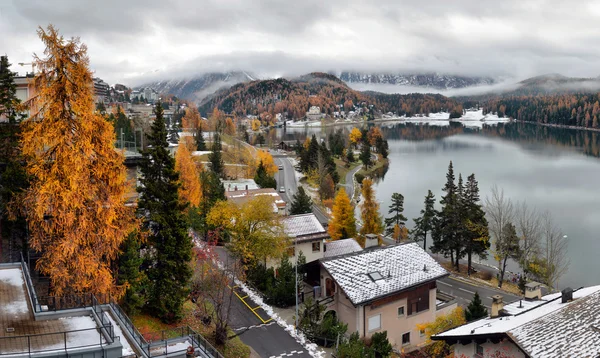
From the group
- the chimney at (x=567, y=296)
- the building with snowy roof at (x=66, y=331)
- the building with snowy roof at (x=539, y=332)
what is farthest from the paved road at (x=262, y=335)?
the chimney at (x=567, y=296)

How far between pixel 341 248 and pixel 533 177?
58833 mm

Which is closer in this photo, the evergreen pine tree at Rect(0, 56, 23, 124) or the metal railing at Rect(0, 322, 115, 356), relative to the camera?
the metal railing at Rect(0, 322, 115, 356)

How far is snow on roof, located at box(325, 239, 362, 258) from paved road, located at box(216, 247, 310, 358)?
27.0 ft

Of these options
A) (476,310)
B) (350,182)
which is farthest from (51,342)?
(350,182)

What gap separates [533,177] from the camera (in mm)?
83375

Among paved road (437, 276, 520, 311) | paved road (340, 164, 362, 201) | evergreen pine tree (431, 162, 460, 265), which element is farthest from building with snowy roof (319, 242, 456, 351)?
paved road (340, 164, 362, 201)

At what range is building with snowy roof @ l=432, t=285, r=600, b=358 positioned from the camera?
618 inches

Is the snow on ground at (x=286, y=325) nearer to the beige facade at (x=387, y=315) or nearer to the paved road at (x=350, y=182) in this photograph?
the beige facade at (x=387, y=315)

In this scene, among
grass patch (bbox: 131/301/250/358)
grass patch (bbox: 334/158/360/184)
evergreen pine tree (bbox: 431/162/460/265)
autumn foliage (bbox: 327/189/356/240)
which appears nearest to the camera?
grass patch (bbox: 131/301/250/358)

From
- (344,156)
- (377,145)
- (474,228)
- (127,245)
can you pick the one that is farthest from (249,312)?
(377,145)

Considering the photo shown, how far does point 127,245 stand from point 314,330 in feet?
32.7

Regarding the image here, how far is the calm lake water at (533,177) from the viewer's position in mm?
50581

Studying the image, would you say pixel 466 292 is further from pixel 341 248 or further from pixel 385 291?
pixel 385 291

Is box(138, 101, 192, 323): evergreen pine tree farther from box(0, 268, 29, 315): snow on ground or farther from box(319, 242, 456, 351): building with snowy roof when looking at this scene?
box(319, 242, 456, 351): building with snowy roof
